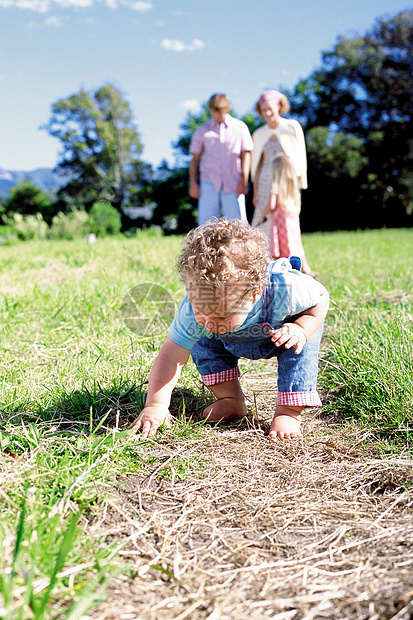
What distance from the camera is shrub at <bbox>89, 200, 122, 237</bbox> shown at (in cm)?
1734

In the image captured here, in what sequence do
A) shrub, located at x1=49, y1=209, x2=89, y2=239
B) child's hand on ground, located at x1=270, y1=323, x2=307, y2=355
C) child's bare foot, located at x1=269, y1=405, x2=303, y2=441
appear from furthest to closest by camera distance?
1. shrub, located at x1=49, y1=209, x2=89, y2=239
2. child's bare foot, located at x1=269, y1=405, x2=303, y2=441
3. child's hand on ground, located at x1=270, y1=323, x2=307, y2=355

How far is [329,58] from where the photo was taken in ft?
90.7

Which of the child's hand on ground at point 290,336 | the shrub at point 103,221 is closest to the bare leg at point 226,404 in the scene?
the child's hand on ground at point 290,336

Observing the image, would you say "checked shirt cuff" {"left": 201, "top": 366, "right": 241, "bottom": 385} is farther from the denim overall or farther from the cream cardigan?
the cream cardigan

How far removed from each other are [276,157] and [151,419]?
3.66 meters

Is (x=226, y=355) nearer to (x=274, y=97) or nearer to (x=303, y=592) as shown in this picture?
(x=303, y=592)

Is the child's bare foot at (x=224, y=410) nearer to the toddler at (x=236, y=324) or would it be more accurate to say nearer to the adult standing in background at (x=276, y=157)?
the toddler at (x=236, y=324)

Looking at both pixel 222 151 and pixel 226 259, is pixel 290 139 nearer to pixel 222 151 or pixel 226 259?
pixel 222 151

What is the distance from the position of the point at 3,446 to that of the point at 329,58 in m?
30.8

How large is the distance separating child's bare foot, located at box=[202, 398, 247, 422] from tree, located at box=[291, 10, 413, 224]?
80.1ft

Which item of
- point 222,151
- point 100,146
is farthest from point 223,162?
point 100,146

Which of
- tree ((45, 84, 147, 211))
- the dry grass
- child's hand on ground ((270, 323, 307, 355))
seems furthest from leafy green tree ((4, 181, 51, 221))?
the dry grass

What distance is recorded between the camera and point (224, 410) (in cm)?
190

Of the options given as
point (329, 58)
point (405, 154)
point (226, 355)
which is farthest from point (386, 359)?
point (329, 58)
